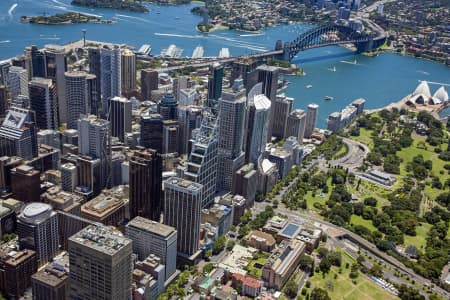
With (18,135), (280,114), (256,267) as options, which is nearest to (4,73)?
(18,135)

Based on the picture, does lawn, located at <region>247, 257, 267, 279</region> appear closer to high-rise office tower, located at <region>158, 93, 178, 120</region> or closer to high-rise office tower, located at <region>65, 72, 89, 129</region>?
high-rise office tower, located at <region>158, 93, 178, 120</region>

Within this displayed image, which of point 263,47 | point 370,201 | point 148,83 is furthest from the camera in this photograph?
point 263,47

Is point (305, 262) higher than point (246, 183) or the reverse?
the reverse

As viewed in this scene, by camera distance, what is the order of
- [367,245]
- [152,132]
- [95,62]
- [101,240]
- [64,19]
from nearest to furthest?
[101,240]
[367,245]
[152,132]
[95,62]
[64,19]

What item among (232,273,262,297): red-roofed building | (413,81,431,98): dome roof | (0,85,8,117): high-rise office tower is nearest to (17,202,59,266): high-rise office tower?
(232,273,262,297): red-roofed building

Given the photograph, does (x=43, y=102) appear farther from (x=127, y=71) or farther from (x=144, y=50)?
(x=144, y=50)

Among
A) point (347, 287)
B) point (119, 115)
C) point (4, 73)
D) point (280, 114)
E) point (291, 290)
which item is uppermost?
point (4, 73)
